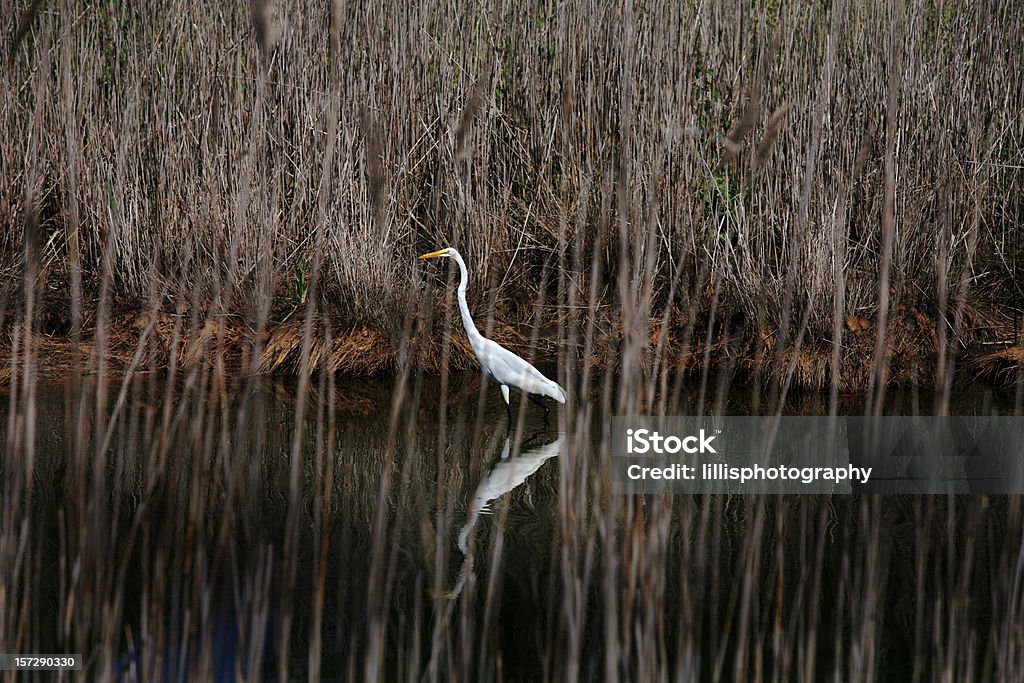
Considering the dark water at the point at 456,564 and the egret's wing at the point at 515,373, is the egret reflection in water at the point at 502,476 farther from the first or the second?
the egret's wing at the point at 515,373

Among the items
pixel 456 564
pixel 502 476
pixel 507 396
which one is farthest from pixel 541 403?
pixel 456 564

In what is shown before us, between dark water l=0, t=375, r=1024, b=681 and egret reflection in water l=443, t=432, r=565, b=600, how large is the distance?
12 mm

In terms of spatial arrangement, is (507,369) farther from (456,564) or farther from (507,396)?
(456,564)

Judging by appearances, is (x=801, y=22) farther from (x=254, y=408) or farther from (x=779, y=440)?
(x=254, y=408)

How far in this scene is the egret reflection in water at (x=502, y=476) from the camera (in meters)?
2.85

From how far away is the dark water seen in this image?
1598 millimetres

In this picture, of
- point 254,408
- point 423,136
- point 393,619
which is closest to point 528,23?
point 423,136

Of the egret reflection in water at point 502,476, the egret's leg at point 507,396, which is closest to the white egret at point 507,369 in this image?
the egret's leg at point 507,396

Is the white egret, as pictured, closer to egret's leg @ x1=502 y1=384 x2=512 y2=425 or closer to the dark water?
egret's leg @ x1=502 y1=384 x2=512 y2=425

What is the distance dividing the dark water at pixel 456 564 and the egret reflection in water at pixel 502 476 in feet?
0.04

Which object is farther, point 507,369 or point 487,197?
point 487,197

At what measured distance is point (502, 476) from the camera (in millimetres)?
3432

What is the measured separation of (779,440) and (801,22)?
183cm

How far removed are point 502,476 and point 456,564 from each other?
2.37 feet
